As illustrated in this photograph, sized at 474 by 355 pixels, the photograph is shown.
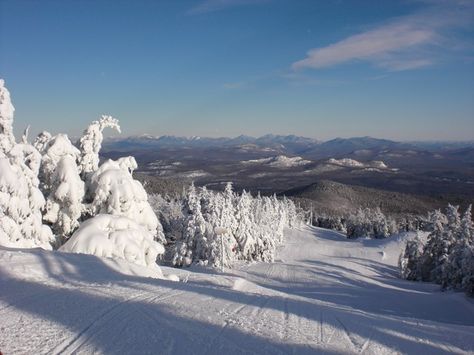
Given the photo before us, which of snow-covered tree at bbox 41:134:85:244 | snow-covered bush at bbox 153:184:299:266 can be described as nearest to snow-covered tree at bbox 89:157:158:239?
snow-covered tree at bbox 41:134:85:244

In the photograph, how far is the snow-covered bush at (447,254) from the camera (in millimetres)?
32331

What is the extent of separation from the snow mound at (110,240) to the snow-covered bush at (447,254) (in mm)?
25539

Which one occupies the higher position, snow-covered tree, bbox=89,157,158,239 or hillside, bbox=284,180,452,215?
snow-covered tree, bbox=89,157,158,239

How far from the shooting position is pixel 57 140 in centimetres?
2072

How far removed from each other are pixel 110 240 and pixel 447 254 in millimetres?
34208

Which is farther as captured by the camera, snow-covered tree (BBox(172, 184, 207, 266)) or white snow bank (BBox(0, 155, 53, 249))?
snow-covered tree (BBox(172, 184, 207, 266))

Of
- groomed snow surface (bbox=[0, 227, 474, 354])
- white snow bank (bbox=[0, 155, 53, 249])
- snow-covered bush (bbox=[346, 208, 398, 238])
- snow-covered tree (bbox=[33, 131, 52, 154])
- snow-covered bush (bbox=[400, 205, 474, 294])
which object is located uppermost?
snow-covered tree (bbox=[33, 131, 52, 154])

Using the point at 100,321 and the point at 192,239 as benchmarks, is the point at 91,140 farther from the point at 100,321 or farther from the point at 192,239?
the point at 192,239

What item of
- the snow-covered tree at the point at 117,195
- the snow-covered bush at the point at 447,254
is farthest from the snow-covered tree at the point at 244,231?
the snow-covered tree at the point at 117,195

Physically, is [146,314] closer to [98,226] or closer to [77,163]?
[98,226]

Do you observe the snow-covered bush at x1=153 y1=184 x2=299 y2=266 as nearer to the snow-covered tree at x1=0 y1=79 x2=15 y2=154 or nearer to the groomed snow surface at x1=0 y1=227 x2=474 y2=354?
the snow-covered tree at x1=0 y1=79 x2=15 y2=154

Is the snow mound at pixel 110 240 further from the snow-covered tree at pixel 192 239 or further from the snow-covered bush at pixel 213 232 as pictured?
the snow-covered tree at pixel 192 239

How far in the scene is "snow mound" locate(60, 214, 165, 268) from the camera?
17344 millimetres

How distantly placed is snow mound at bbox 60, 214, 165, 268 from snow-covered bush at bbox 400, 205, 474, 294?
2554 cm
